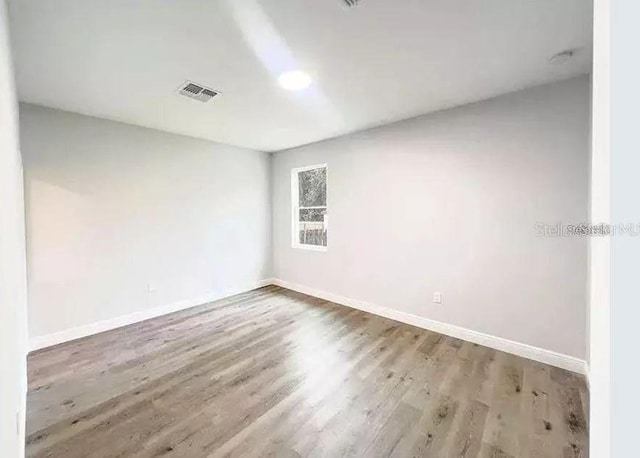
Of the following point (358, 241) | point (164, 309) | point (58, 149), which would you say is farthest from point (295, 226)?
point (58, 149)

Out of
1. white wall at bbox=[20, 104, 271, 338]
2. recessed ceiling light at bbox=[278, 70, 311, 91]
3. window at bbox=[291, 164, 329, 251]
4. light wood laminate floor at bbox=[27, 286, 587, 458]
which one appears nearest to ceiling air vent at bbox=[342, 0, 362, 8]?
recessed ceiling light at bbox=[278, 70, 311, 91]

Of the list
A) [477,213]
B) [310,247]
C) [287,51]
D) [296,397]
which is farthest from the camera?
[310,247]

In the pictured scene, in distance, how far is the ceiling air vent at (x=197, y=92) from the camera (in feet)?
7.98

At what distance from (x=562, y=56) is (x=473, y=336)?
8.42ft

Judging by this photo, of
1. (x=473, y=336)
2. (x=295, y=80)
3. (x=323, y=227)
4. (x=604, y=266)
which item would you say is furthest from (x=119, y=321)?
(x=604, y=266)

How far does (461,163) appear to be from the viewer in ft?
9.68

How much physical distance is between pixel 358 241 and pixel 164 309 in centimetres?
285

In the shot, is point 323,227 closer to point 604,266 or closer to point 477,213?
point 477,213

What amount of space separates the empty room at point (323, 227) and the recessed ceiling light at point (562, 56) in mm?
35

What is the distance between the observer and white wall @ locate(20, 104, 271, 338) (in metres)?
2.86

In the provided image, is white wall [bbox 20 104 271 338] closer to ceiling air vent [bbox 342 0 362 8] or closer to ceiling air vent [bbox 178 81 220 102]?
ceiling air vent [bbox 178 81 220 102]

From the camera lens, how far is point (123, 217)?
11.2 feet

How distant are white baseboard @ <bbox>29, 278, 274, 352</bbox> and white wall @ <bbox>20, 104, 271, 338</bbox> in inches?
2.3

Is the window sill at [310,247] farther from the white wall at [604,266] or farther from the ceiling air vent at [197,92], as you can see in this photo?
the white wall at [604,266]
